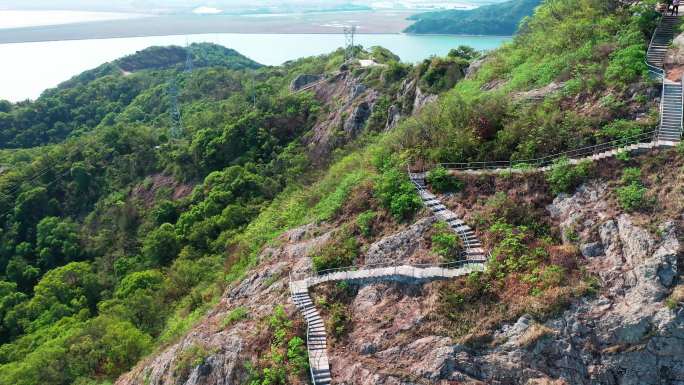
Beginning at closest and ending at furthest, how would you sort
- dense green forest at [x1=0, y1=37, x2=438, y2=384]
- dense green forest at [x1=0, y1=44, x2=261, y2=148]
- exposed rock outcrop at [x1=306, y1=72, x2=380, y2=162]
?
1. dense green forest at [x1=0, y1=37, x2=438, y2=384]
2. exposed rock outcrop at [x1=306, y1=72, x2=380, y2=162]
3. dense green forest at [x1=0, y1=44, x2=261, y2=148]

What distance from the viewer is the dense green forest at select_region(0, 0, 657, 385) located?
77.5 ft

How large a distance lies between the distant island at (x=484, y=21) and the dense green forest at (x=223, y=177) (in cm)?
6266

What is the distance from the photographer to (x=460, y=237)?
19.8 meters

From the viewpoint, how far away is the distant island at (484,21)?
12519 cm

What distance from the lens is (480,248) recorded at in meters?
19.1

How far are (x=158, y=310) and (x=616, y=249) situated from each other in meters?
30.7

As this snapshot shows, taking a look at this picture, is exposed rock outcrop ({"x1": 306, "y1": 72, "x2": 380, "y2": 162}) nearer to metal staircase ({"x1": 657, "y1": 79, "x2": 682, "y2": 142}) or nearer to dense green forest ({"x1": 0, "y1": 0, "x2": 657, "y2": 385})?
dense green forest ({"x1": 0, "y1": 0, "x2": 657, "y2": 385})

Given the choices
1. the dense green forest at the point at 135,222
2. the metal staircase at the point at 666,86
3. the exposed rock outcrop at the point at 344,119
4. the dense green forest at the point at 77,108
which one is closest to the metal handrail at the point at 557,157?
the metal staircase at the point at 666,86

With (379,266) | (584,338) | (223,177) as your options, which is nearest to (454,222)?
(379,266)

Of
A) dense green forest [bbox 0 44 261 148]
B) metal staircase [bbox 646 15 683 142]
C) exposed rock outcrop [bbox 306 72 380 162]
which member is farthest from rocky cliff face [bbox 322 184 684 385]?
dense green forest [bbox 0 44 261 148]

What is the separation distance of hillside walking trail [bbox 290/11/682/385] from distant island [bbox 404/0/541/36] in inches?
4378

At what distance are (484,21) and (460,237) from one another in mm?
124337

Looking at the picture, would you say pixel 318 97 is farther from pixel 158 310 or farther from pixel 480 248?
pixel 480 248

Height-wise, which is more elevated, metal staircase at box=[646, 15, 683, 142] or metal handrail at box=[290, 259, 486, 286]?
metal staircase at box=[646, 15, 683, 142]
